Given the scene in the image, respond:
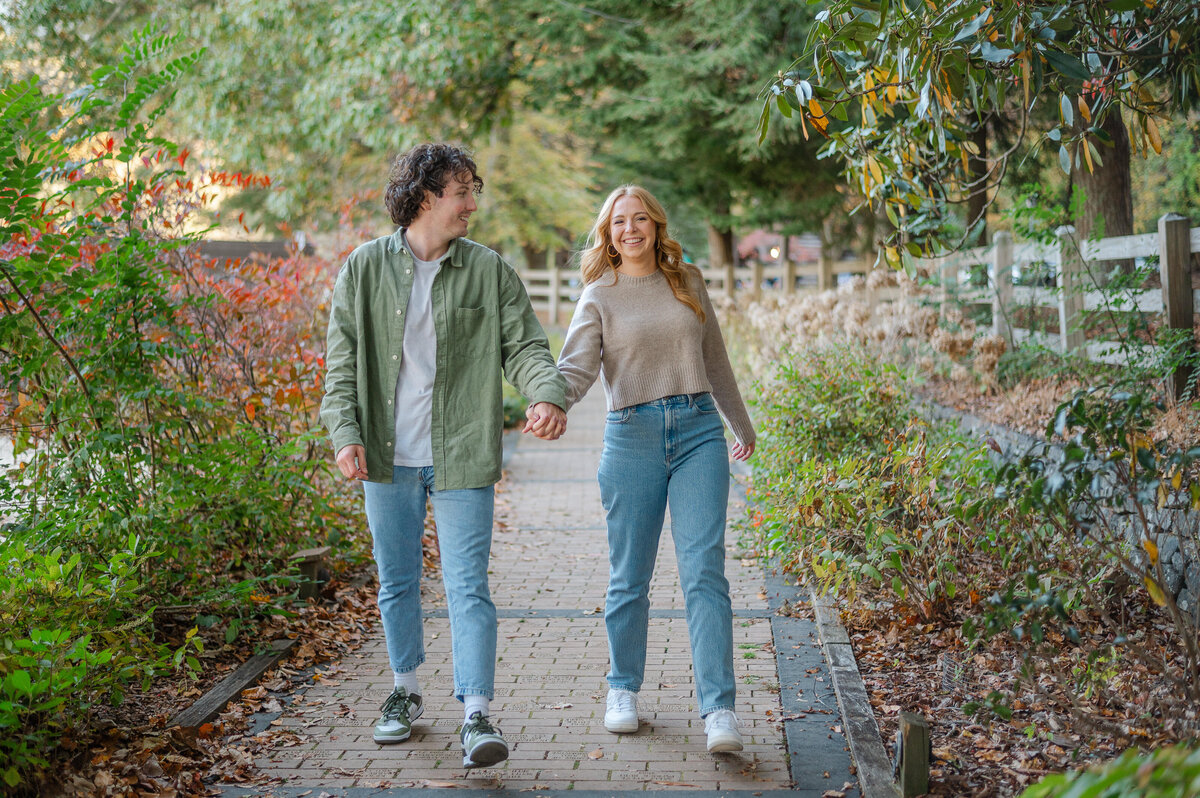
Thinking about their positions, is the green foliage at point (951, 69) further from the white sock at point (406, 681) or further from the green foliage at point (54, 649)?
the green foliage at point (54, 649)

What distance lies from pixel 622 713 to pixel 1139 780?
99.2 inches

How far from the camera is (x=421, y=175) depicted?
3.75m

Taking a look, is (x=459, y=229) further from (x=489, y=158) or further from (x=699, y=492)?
(x=489, y=158)

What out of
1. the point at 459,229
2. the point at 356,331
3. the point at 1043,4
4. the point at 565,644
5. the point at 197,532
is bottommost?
the point at 565,644

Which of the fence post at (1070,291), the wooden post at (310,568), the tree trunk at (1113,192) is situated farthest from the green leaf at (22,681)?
the tree trunk at (1113,192)

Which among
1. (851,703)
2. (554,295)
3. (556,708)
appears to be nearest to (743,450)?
(851,703)

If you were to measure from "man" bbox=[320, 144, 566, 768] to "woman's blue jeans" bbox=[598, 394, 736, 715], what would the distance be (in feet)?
1.00

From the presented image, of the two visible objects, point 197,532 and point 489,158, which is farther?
point 489,158

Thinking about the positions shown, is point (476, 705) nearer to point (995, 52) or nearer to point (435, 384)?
point (435, 384)

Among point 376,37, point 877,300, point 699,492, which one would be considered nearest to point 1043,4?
point 699,492

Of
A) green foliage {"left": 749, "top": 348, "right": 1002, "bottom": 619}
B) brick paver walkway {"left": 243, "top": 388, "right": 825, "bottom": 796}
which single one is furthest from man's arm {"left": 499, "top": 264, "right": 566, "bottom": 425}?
green foliage {"left": 749, "top": 348, "right": 1002, "bottom": 619}

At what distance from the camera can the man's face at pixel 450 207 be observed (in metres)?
3.77

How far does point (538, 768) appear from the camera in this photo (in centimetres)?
371

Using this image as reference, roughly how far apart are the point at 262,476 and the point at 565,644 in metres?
1.84
